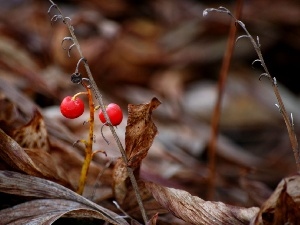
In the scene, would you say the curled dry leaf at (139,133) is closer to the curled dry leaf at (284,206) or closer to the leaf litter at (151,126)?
the leaf litter at (151,126)

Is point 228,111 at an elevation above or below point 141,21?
below

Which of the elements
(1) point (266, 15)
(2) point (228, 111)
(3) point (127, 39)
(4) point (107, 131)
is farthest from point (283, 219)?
(1) point (266, 15)

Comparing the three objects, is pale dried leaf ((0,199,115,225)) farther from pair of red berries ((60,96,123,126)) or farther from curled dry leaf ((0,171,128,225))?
pair of red berries ((60,96,123,126))

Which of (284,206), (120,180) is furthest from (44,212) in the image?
(284,206)

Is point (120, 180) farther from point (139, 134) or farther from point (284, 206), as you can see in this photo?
point (284, 206)

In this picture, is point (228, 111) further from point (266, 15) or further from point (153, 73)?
point (266, 15)

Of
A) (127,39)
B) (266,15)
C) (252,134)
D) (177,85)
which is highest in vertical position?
(266,15)

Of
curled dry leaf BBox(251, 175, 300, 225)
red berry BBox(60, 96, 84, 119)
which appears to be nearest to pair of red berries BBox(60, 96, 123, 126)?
red berry BBox(60, 96, 84, 119)
